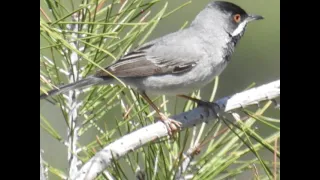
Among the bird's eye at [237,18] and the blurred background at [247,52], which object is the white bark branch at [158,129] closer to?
the bird's eye at [237,18]

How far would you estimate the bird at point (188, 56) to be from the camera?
2191mm

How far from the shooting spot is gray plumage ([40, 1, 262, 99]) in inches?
86.5

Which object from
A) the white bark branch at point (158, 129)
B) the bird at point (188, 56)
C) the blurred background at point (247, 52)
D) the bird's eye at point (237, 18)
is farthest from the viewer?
the blurred background at point (247, 52)

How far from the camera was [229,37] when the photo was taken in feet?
7.69

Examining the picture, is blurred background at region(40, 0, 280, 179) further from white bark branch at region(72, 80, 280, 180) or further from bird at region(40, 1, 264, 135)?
white bark branch at region(72, 80, 280, 180)

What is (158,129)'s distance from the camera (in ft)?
4.16

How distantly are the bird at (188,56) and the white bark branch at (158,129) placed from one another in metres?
0.70

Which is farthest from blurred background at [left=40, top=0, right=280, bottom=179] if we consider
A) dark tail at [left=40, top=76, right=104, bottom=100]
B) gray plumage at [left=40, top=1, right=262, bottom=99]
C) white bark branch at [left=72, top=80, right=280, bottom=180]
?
white bark branch at [left=72, top=80, right=280, bottom=180]

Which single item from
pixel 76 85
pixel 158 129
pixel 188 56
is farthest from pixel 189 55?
pixel 158 129

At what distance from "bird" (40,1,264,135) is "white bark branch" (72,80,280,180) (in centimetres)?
70

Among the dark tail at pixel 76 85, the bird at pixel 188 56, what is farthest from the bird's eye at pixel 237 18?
the dark tail at pixel 76 85
